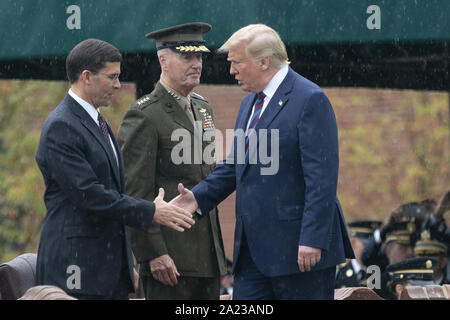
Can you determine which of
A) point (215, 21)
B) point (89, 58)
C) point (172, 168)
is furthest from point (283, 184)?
point (215, 21)

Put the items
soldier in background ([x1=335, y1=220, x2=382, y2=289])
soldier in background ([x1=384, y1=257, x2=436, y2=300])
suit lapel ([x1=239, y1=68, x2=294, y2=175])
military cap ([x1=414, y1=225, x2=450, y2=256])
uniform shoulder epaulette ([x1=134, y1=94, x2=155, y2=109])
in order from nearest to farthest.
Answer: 1. suit lapel ([x1=239, y1=68, x2=294, y2=175])
2. uniform shoulder epaulette ([x1=134, y1=94, x2=155, y2=109])
3. soldier in background ([x1=384, y1=257, x2=436, y2=300])
4. military cap ([x1=414, y1=225, x2=450, y2=256])
5. soldier in background ([x1=335, y1=220, x2=382, y2=289])

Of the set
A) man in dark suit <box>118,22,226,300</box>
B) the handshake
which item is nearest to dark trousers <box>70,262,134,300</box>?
the handshake

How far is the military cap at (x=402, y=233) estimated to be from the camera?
8688 millimetres

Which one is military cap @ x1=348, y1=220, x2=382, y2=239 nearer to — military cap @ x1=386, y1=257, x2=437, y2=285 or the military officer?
the military officer

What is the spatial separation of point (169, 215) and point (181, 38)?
127cm

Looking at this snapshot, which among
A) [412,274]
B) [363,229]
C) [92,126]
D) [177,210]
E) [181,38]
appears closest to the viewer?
[92,126]

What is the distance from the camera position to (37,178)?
49.8ft

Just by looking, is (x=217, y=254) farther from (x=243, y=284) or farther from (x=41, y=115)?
(x=41, y=115)

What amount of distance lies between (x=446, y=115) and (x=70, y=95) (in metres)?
14.0

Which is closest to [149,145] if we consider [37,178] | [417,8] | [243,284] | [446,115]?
[243,284]

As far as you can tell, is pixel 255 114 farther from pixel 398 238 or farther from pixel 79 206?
pixel 398 238

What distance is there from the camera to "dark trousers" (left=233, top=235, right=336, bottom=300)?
4.62 meters

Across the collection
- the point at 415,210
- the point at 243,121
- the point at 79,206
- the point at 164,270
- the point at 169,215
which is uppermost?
the point at 243,121

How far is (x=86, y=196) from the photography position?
448 centimetres
